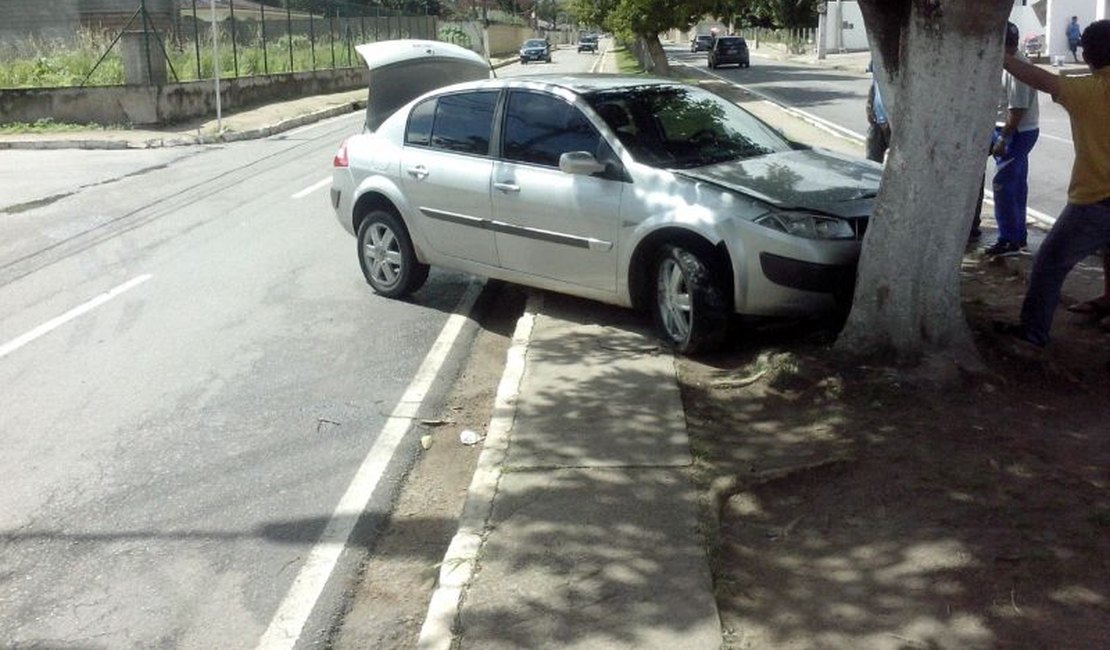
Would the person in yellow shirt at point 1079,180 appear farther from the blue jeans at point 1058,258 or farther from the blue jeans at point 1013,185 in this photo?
the blue jeans at point 1013,185

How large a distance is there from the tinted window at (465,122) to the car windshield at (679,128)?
90 centimetres

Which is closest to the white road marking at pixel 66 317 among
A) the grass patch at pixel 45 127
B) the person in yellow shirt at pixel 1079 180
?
the person in yellow shirt at pixel 1079 180

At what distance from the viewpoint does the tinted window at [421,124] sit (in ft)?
29.0

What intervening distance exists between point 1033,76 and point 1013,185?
3095 mm

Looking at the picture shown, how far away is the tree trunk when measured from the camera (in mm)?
5840

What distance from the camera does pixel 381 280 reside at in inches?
368

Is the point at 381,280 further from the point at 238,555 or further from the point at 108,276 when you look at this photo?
the point at 238,555

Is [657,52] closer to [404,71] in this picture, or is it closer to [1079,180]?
[404,71]

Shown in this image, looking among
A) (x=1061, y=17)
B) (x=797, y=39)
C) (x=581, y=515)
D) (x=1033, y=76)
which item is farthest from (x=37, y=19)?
(x=797, y=39)

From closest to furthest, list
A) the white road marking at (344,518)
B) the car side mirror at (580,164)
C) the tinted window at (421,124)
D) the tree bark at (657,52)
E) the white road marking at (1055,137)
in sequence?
1. the white road marking at (344,518)
2. the car side mirror at (580,164)
3. the tinted window at (421,124)
4. the white road marking at (1055,137)
5. the tree bark at (657,52)

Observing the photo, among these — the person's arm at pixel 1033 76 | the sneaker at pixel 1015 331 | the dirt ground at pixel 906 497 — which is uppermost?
the person's arm at pixel 1033 76

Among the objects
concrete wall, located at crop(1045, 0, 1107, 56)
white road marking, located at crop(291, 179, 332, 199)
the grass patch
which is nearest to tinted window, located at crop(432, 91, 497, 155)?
white road marking, located at crop(291, 179, 332, 199)

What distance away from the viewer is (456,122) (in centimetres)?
864

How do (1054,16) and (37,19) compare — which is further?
(1054,16)
